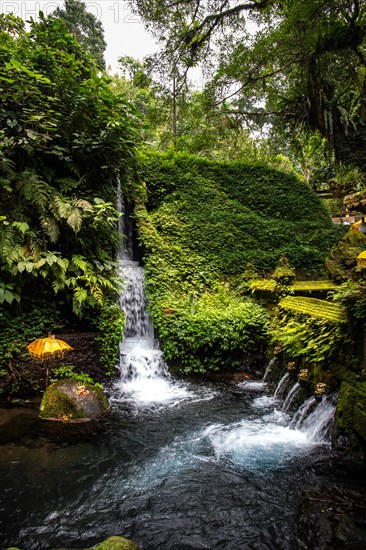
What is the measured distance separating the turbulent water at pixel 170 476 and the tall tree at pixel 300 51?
29.6 feet

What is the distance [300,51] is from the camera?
10.1 m

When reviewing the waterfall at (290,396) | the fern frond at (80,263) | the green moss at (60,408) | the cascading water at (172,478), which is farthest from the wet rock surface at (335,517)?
the fern frond at (80,263)

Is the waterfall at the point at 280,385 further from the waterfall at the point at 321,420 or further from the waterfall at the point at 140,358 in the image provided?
the waterfall at the point at 140,358

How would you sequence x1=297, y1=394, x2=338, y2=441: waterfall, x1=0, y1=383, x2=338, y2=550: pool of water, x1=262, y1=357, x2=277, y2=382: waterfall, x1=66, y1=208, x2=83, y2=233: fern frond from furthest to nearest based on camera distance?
x1=262, y1=357, x2=277, y2=382: waterfall
x1=66, y1=208, x2=83, y2=233: fern frond
x1=297, y1=394, x2=338, y2=441: waterfall
x1=0, y1=383, x2=338, y2=550: pool of water

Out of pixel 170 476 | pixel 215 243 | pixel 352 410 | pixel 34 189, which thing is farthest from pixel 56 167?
pixel 352 410

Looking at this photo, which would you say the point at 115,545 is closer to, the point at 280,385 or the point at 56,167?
the point at 280,385

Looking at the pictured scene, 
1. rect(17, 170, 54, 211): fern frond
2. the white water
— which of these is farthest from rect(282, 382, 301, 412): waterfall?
rect(17, 170, 54, 211): fern frond

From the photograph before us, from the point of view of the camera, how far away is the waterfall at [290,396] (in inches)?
233

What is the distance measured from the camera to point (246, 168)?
1441 cm

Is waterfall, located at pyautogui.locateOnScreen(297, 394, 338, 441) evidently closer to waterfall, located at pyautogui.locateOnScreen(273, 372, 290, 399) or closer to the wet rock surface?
the wet rock surface

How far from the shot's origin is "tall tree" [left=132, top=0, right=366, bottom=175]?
8711mm

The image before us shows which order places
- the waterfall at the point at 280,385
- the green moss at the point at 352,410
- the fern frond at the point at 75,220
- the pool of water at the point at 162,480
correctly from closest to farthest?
the pool of water at the point at 162,480 < the green moss at the point at 352,410 < the waterfall at the point at 280,385 < the fern frond at the point at 75,220

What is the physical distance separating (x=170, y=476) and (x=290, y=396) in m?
2.95

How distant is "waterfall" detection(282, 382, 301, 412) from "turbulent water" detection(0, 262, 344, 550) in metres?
0.12
